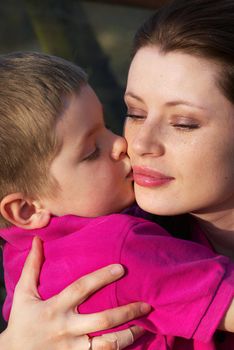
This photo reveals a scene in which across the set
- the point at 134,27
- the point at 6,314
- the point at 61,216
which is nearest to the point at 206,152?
the point at 61,216

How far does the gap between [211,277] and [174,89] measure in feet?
2.14

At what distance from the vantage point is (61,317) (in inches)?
84.9

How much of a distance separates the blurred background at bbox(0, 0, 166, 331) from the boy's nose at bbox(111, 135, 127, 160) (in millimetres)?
2188

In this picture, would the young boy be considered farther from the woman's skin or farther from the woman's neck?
the woman's neck

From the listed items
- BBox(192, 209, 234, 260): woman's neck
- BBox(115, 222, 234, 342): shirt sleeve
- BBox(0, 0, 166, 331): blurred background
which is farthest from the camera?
BBox(0, 0, 166, 331): blurred background

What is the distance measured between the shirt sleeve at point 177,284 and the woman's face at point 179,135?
29cm

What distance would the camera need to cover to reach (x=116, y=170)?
234 cm

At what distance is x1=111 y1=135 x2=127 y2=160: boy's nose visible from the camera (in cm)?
235

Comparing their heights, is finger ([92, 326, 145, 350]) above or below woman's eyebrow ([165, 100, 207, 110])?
below

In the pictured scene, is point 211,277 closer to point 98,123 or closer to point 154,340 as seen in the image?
point 154,340

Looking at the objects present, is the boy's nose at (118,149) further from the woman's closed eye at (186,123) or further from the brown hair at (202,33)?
the brown hair at (202,33)

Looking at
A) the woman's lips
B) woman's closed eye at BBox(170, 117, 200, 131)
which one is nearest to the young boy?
the woman's lips

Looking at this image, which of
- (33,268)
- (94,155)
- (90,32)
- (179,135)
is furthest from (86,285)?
(90,32)

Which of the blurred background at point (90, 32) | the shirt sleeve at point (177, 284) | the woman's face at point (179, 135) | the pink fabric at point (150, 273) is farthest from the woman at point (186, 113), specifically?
the blurred background at point (90, 32)
